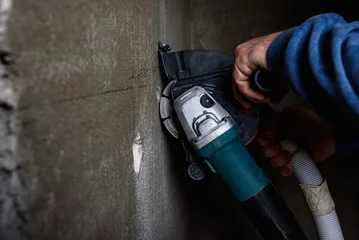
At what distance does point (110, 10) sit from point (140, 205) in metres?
0.42

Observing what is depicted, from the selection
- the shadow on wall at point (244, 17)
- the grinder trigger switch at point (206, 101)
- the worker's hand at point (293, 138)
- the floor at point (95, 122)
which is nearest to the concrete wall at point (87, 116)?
the floor at point (95, 122)

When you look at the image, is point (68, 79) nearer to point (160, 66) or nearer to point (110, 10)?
point (110, 10)

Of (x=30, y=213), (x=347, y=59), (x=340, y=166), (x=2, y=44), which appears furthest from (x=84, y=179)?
(x=340, y=166)

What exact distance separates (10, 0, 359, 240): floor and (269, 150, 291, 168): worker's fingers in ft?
1.04

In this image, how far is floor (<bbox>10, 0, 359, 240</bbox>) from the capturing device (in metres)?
0.36

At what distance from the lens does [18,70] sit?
1.09 ft

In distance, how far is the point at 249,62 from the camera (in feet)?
2.56

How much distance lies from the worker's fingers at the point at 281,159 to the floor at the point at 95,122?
1.04ft

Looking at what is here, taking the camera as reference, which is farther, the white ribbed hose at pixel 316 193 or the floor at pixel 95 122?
the white ribbed hose at pixel 316 193

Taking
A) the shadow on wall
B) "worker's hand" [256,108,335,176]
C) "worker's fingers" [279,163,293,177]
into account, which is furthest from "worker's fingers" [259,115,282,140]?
the shadow on wall

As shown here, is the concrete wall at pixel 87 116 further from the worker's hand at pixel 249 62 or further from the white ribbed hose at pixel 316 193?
the white ribbed hose at pixel 316 193

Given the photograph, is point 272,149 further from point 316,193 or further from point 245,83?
point 245,83

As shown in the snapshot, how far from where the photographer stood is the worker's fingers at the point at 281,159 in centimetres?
106

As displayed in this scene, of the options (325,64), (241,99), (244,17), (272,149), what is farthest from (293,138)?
(244,17)
